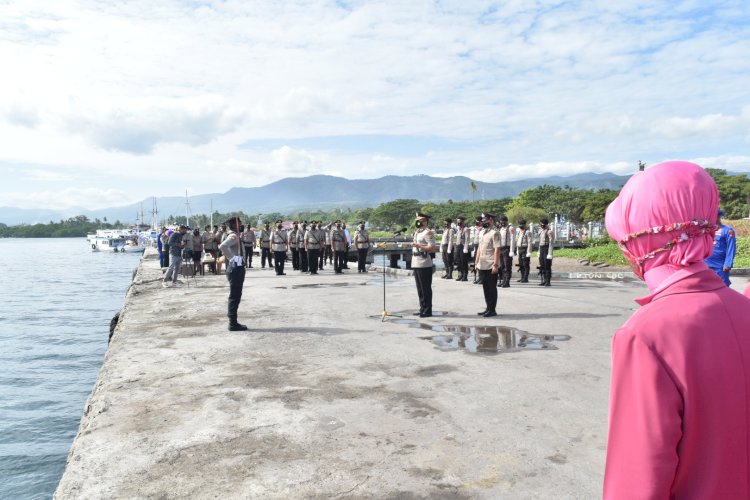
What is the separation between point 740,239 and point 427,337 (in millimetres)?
24590

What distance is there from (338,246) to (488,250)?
10459 mm

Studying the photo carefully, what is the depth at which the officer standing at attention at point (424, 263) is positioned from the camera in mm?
10508

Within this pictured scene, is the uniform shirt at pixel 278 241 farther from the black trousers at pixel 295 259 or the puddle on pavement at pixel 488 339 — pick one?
the puddle on pavement at pixel 488 339

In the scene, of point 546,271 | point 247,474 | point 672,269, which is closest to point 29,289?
point 546,271

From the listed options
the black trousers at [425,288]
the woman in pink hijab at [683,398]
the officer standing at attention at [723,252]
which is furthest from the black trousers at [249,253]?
the woman in pink hijab at [683,398]

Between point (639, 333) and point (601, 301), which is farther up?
point (639, 333)

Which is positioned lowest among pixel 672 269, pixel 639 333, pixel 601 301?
pixel 601 301

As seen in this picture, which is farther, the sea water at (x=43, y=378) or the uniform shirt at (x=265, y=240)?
the uniform shirt at (x=265, y=240)

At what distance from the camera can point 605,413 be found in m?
5.19

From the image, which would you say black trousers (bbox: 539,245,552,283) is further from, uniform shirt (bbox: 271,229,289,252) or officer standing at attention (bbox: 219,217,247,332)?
officer standing at attention (bbox: 219,217,247,332)

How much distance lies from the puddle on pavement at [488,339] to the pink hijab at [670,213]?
6.10m

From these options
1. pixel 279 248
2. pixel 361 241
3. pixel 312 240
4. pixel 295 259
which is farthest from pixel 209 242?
pixel 361 241

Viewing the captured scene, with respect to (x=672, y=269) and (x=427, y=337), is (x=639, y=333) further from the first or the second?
(x=427, y=337)

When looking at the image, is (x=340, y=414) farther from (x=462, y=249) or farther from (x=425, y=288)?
(x=462, y=249)
